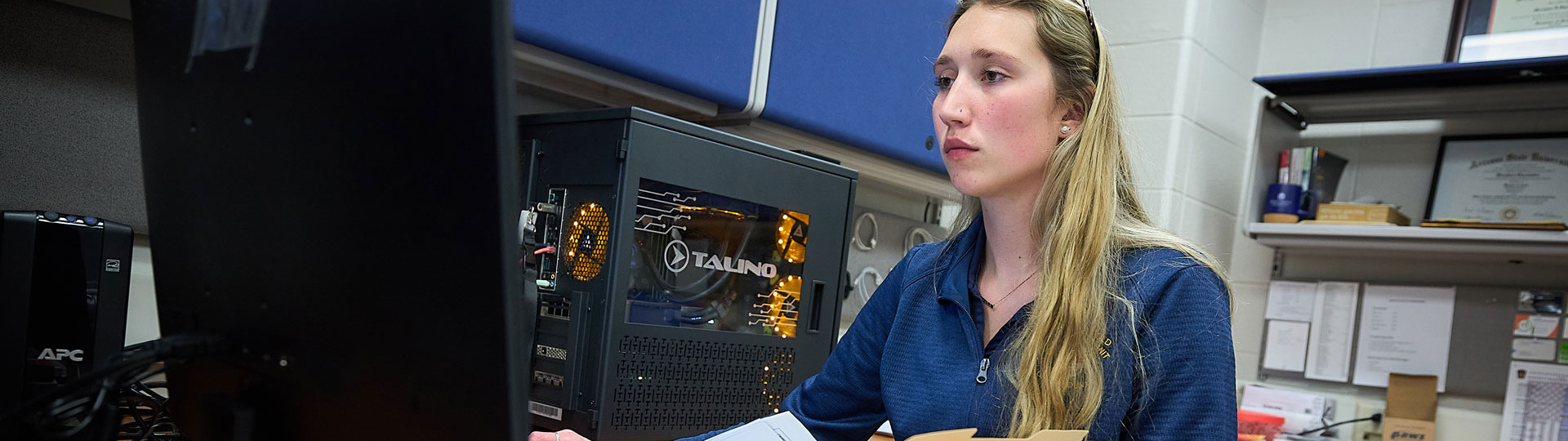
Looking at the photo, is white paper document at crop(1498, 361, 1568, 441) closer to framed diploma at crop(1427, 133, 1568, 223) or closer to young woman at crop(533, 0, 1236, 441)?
framed diploma at crop(1427, 133, 1568, 223)

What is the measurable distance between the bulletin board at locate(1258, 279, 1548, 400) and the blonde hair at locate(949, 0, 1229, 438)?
1.89m

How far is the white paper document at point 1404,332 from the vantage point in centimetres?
247

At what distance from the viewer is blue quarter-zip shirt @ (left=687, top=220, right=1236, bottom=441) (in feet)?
2.89

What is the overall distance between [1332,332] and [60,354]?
2699mm

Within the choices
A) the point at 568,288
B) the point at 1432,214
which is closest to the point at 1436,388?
the point at 1432,214

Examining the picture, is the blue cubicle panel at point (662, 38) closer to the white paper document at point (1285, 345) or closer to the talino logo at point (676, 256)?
the talino logo at point (676, 256)

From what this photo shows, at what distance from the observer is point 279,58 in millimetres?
483

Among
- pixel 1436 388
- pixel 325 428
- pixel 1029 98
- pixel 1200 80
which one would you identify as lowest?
pixel 1436 388

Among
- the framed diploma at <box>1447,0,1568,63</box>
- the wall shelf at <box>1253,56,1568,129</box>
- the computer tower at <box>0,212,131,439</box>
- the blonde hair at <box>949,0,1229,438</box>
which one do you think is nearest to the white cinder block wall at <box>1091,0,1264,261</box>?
the wall shelf at <box>1253,56,1568,129</box>

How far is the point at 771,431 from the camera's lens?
94 centimetres

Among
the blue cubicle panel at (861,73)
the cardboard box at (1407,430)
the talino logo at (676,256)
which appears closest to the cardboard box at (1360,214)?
the cardboard box at (1407,430)

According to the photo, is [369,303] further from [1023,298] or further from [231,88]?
[1023,298]

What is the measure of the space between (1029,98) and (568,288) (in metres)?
0.55

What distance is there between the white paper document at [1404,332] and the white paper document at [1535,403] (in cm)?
14
